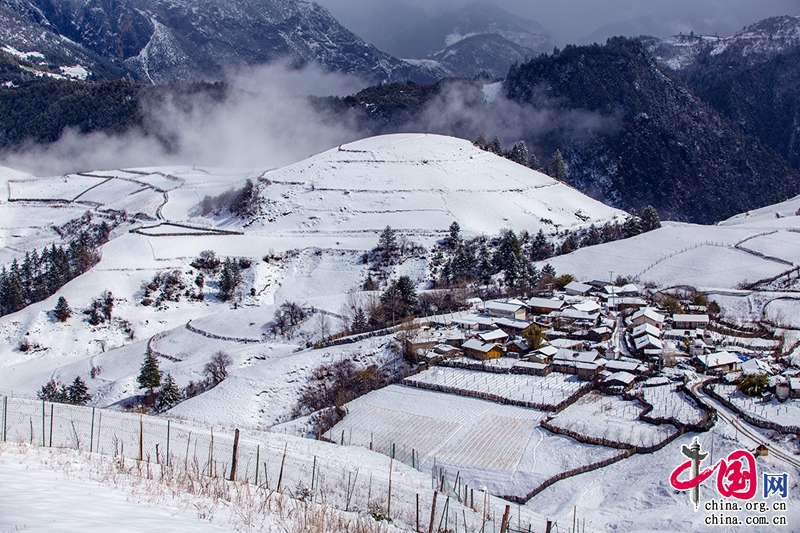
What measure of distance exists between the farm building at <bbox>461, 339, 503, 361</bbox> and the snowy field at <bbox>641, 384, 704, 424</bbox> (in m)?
8.87

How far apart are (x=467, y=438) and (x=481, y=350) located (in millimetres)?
10808

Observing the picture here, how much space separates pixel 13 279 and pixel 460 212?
154ft

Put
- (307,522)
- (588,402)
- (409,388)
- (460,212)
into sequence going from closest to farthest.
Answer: (307,522), (588,402), (409,388), (460,212)

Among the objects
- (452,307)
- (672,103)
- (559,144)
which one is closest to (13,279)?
(452,307)

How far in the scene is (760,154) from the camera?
467ft

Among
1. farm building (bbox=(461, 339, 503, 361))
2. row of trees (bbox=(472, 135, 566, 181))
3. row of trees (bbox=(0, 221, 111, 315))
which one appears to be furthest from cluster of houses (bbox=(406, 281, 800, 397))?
row of trees (bbox=(472, 135, 566, 181))

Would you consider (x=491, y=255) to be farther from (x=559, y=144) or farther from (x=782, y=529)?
(x=559, y=144)

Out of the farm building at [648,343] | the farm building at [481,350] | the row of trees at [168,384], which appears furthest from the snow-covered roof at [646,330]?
the row of trees at [168,384]

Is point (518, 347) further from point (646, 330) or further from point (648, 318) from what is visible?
point (648, 318)

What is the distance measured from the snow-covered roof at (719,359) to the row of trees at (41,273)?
5304 centimetres

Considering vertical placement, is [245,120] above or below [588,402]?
above

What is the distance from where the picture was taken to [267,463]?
16.8 metres

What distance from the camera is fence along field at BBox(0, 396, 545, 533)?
47.6ft

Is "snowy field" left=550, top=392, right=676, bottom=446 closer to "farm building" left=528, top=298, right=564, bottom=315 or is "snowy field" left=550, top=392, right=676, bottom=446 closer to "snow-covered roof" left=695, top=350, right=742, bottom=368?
"snow-covered roof" left=695, top=350, right=742, bottom=368
